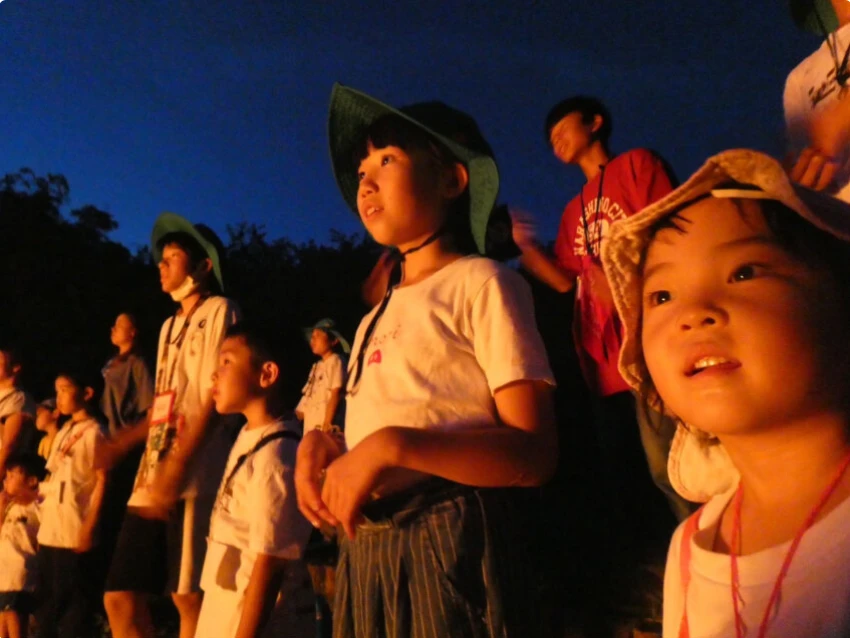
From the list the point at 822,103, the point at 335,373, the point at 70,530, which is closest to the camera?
the point at 822,103

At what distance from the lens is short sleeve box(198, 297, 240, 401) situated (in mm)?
2783

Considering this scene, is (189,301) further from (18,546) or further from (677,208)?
(677,208)

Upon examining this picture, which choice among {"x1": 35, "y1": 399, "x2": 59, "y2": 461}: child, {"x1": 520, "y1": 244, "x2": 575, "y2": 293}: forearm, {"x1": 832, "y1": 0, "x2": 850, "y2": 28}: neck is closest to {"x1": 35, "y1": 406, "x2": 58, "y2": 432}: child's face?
{"x1": 35, "y1": 399, "x2": 59, "y2": 461}: child

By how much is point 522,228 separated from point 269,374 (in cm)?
99

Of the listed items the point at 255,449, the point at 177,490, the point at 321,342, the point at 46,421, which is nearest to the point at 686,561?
the point at 255,449

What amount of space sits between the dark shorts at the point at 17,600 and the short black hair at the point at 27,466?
25.7 inches

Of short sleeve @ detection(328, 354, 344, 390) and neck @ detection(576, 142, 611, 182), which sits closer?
neck @ detection(576, 142, 611, 182)

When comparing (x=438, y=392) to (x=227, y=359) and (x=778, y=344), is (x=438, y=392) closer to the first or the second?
(x=778, y=344)

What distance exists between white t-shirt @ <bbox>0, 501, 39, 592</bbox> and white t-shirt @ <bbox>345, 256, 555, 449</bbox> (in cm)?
357

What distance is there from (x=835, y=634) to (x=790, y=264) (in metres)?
0.42

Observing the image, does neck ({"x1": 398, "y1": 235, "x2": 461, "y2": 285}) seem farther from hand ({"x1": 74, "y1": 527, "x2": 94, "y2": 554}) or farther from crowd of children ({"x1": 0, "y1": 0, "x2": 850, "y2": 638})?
hand ({"x1": 74, "y1": 527, "x2": 94, "y2": 554})

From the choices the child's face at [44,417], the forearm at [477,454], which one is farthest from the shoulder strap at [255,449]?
the child's face at [44,417]

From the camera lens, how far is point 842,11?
161cm

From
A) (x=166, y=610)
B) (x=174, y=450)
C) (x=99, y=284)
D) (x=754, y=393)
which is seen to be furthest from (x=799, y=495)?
(x=99, y=284)
